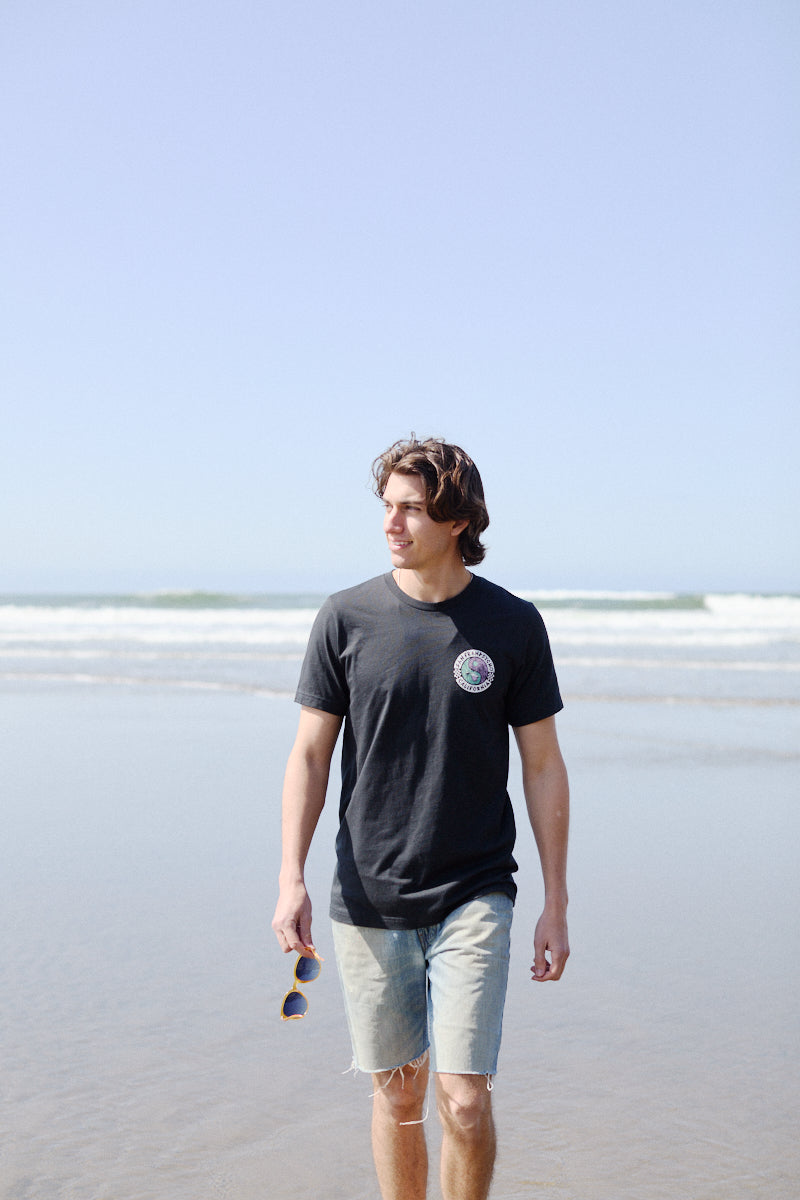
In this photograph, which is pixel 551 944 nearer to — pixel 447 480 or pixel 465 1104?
pixel 465 1104

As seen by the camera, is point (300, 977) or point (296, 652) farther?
point (296, 652)

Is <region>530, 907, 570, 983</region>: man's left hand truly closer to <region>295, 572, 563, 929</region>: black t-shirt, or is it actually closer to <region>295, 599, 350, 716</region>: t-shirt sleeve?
<region>295, 572, 563, 929</region>: black t-shirt

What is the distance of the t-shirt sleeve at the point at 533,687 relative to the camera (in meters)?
2.82

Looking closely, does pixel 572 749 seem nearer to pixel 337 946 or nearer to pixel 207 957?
pixel 207 957

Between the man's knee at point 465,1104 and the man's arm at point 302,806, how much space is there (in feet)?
1.56

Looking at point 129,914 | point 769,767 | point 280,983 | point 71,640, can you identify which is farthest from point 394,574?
point 71,640

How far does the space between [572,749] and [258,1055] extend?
242 inches

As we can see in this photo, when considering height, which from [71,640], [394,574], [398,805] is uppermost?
[394,574]

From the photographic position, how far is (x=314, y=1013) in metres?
4.26

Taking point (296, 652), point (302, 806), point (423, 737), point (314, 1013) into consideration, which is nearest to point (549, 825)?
point (423, 737)

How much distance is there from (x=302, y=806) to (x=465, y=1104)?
2.64 feet

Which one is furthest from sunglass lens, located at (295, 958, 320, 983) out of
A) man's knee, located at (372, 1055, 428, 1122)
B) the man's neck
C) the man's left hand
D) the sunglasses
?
the man's neck

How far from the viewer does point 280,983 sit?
452 cm

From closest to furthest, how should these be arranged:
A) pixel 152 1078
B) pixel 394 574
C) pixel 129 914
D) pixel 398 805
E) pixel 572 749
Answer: pixel 398 805
pixel 394 574
pixel 152 1078
pixel 129 914
pixel 572 749
